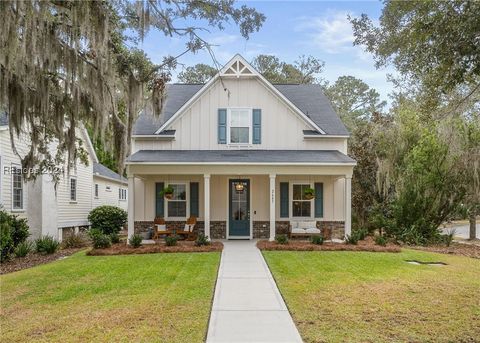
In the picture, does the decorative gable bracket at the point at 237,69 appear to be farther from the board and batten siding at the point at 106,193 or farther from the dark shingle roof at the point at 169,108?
the board and batten siding at the point at 106,193

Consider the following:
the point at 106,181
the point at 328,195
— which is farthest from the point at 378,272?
the point at 106,181

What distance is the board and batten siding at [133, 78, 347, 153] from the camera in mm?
16422

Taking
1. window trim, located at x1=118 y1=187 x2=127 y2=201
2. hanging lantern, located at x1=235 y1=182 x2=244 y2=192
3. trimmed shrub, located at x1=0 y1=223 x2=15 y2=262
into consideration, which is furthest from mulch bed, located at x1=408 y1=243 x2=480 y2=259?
window trim, located at x1=118 y1=187 x2=127 y2=201

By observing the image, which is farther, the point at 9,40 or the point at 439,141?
the point at 439,141

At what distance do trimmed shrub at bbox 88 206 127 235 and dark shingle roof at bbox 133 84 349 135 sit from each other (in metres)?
5.38

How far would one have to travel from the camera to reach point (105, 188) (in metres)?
24.4

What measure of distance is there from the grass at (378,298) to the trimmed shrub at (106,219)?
10.9m

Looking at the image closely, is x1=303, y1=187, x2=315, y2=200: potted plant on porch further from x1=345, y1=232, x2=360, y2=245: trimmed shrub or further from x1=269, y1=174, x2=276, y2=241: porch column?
x1=345, y1=232, x2=360, y2=245: trimmed shrub

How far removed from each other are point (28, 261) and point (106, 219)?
321 inches

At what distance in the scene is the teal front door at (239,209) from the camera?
16.2 meters

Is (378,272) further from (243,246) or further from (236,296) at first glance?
(243,246)

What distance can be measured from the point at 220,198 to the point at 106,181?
10308 millimetres

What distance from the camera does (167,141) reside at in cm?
1645

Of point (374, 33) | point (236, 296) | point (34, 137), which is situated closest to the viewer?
point (374, 33)
